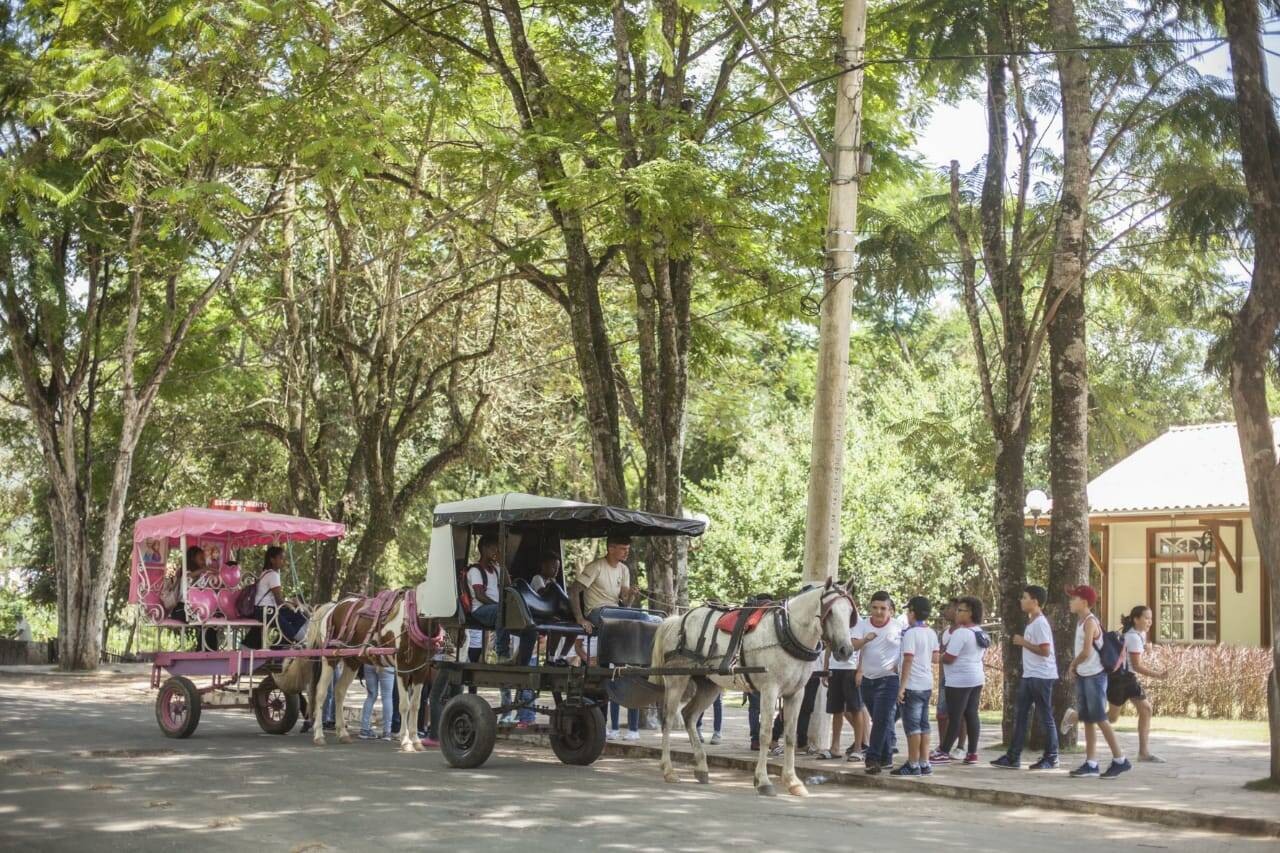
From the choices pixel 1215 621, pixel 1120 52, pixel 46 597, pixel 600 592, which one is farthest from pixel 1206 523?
pixel 46 597

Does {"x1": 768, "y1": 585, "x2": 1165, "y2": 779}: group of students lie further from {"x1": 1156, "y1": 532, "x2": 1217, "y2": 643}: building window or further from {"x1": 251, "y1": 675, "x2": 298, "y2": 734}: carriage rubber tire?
{"x1": 1156, "y1": 532, "x2": 1217, "y2": 643}: building window

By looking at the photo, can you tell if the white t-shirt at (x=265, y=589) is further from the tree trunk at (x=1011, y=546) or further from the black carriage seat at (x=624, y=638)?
the tree trunk at (x=1011, y=546)

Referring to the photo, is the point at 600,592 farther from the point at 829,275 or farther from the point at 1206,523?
the point at 1206,523

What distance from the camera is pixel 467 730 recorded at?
1526cm

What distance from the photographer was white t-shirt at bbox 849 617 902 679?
14938 millimetres

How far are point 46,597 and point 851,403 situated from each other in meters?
A: 25.2

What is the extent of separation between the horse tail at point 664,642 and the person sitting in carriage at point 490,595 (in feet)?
4.16

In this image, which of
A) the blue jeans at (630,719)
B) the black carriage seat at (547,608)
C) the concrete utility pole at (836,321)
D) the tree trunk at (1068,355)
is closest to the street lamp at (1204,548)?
the tree trunk at (1068,355)

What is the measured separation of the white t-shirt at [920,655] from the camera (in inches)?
594

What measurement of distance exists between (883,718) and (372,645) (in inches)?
252

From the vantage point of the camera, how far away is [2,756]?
1489 centimetres

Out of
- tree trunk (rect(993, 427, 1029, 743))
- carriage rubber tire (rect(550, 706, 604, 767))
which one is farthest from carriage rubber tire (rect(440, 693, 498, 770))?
tree trunk (rect(993, 427, 1029, 743))

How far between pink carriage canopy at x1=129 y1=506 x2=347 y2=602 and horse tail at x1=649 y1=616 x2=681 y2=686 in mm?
5509

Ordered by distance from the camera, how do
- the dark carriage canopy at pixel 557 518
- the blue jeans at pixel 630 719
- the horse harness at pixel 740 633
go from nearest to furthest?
the horse harness at pixel 740 633 < the dark carriage canopy at pixel 557 518 < the blue jeans at pixel 630 719
